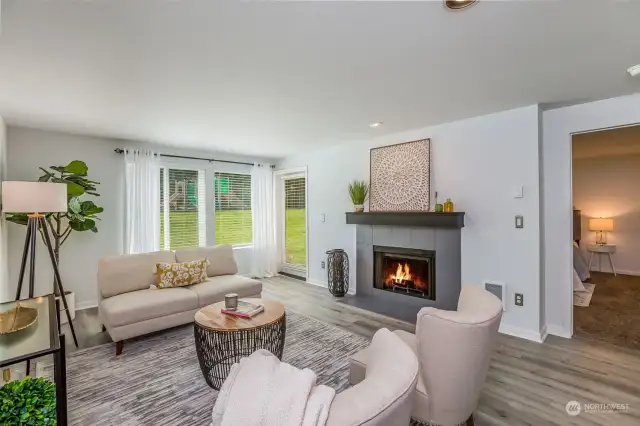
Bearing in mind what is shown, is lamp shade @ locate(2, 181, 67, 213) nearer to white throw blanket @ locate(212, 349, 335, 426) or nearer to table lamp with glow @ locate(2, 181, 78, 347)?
table lamp with glow @ locate(2, 181, 78, 347)

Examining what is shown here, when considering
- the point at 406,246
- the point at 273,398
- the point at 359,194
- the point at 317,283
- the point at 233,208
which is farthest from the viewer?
the point at 233,208

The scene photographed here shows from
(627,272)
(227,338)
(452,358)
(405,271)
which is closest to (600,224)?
(627,272)

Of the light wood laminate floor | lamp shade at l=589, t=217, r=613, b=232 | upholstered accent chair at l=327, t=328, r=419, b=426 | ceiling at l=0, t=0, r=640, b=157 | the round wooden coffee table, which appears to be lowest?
the light wood laminate floor

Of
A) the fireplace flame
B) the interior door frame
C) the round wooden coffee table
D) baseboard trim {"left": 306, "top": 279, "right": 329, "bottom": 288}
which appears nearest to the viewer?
the round wooden coffee table

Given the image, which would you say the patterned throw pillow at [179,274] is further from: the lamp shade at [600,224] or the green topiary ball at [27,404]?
the lamp shade at [600,224]

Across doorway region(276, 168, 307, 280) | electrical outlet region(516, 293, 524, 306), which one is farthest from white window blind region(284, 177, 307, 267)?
electrical outlet region(516, 293, 524, 306)

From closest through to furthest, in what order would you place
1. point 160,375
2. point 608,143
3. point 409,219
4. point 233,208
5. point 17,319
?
point 17,319 → point 160,375 → point 409,219 → point 608,143 → point 233,208

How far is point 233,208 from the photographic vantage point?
19.5ft

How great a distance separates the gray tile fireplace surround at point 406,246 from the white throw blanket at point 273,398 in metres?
3.26

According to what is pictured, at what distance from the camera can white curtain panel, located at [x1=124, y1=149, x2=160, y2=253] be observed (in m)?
4.56

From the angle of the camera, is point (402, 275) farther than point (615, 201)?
No

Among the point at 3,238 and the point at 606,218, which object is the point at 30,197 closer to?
the point at 3,238

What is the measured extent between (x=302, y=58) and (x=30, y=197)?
2.67 metres

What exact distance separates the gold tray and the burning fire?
3.88 meters
